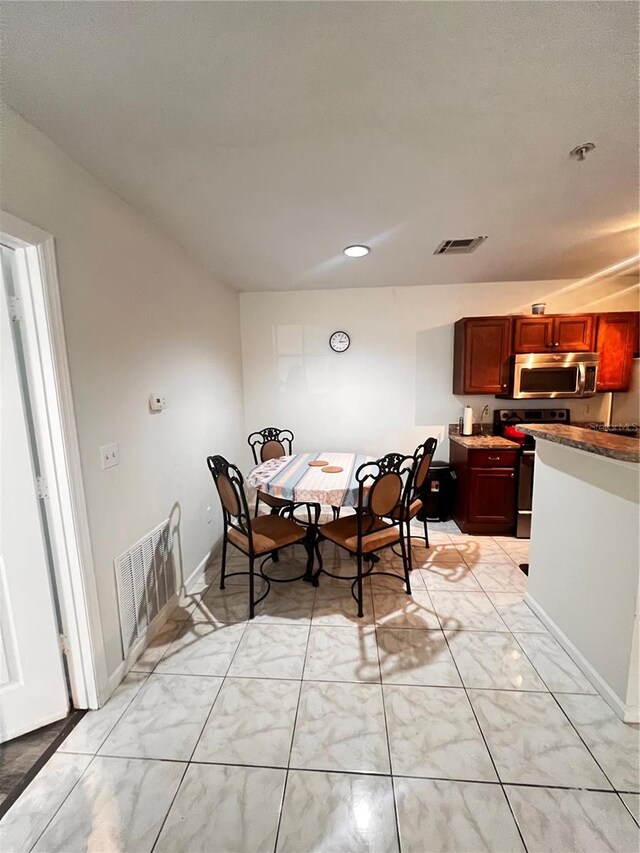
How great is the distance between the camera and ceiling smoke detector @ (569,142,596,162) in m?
1.46

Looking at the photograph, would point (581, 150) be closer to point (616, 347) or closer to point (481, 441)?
point (481, 441)

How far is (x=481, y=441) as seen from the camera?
333cm

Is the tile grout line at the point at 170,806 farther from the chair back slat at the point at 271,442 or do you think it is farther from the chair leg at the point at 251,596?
the chair back slat at the point at 271,442

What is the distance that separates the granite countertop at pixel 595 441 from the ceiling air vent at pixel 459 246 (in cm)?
149

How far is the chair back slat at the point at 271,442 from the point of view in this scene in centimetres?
352

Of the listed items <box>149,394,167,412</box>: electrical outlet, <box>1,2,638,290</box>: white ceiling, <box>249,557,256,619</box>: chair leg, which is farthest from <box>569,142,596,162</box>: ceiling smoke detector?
<box>249,557,256,619</box>: chair leg

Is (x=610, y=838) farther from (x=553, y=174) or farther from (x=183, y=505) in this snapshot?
(x=553, y=174)

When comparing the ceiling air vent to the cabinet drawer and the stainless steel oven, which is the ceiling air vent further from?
the cabinet drawer

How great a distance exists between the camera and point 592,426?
11.5 ft

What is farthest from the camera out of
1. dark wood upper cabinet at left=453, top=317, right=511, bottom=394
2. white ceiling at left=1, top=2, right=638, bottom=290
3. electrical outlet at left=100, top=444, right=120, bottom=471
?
dark wood upper cabinet at left=453, top=317, right=511, bottom=394

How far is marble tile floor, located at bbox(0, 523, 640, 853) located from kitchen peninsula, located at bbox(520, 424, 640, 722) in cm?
15

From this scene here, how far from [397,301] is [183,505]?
9.92 ft

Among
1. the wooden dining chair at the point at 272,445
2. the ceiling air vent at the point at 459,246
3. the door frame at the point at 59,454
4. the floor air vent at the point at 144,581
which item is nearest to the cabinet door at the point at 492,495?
the wooden dining chair at the point at 272,445

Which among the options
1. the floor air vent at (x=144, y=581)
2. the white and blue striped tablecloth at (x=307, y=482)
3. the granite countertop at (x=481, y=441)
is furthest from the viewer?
the granite countertop at (x=481, y=441)
